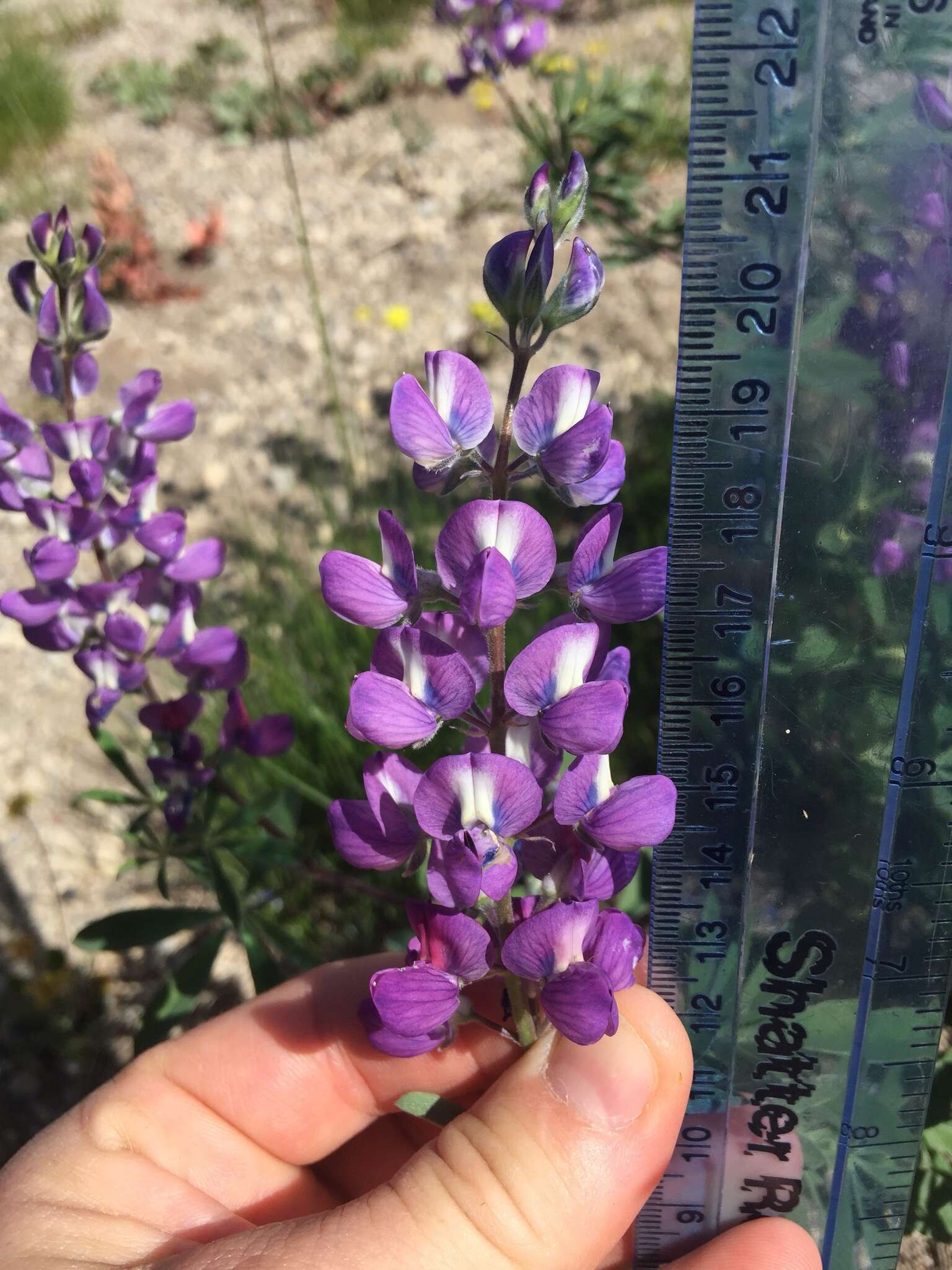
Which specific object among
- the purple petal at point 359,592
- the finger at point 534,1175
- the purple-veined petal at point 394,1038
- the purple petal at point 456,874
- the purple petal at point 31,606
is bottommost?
the finger at point 534,1175

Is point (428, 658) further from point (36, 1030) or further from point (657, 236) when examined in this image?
point (657, 236)

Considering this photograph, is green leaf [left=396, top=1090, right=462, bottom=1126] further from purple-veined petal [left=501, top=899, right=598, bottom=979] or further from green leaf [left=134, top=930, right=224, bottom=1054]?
green leaf [left=134, top=930, right=224, bottom=1054]

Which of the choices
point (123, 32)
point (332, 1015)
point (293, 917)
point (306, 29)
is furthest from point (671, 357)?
point (123, 32)

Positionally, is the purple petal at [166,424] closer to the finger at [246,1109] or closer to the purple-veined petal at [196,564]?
the purple-veined petal at [196,564]

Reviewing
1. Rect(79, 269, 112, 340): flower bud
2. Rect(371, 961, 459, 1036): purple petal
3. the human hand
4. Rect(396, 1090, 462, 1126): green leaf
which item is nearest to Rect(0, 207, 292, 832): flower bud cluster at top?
Rect(79, 269, 112, 340): flower bud

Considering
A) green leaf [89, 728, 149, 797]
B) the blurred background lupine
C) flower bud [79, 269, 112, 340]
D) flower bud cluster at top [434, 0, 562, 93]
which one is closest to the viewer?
flower bud [79, 269, 112, 340]

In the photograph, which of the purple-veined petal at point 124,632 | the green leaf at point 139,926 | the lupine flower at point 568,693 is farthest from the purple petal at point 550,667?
the green leaf at point 139,926
